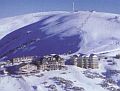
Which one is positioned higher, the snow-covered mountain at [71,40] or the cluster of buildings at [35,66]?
the snow-covered mountain at [71,40]

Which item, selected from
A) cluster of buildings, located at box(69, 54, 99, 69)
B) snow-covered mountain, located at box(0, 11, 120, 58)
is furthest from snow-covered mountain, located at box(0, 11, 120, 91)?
cluster of buildings, located at box(69, 54, 99, 69)

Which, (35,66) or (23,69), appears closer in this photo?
(23,69)

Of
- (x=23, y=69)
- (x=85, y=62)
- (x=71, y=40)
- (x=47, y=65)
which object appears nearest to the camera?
(x=23, y=69)

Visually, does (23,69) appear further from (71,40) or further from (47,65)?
(71,40)

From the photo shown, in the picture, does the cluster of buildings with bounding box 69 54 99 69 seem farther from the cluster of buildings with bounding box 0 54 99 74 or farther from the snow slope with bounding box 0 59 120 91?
the snow slope with bounding box 0 59 120 91

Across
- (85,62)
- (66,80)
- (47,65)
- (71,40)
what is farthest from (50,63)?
(71,40)

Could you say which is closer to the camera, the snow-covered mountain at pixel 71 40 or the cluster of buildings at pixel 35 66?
the cluster of buildings at pixel 35 66

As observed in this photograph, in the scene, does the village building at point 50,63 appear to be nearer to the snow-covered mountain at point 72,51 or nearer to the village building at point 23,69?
the village building at point 23,69

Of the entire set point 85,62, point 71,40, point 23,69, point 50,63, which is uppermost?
point 71,40

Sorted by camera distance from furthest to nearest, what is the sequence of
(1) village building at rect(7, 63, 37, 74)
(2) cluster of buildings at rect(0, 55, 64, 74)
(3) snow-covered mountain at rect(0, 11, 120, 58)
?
(3) snow-covered mountain at rect(0, 11, 120, 58), (2) cluster of buildings at rect(0, 55, 64, 74), (1) village building at rect(7, 63, 37, 74)

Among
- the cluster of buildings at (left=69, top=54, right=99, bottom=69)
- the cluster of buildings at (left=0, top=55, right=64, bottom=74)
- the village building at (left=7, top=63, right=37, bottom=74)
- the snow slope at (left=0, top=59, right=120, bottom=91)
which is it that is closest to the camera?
the snow slope at (left=0, top=59, right=120, bottom=91)

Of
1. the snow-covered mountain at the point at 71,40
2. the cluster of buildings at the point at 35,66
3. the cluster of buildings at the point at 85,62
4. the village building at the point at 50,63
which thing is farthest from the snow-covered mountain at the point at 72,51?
the cluster of buildings at the point at 35,66

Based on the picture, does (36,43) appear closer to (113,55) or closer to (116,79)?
(113,55)
